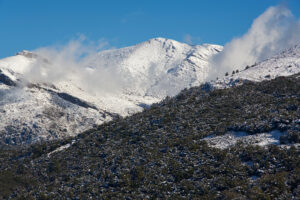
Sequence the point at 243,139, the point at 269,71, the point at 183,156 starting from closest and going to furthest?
the point at 183,156, the point at 243,139, the point at 269,71

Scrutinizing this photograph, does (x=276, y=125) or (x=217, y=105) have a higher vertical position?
(x=217, y=105)

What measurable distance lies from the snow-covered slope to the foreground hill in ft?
22.2

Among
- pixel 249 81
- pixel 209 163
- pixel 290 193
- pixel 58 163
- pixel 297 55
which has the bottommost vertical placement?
pixel 290 193

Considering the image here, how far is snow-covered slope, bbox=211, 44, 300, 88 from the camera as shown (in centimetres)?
9353

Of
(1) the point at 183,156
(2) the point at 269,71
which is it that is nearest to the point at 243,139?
(1) the point at 183,156

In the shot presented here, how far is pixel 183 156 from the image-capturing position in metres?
59.1

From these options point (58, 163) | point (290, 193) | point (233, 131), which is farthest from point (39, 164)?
point (290, 193)

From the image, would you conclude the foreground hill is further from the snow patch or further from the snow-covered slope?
the snow-covered slope

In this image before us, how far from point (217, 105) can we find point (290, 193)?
119 ft

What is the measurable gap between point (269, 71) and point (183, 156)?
46947mm

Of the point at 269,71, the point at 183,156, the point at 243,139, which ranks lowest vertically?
the point at 183,156

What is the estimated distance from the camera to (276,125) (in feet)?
198

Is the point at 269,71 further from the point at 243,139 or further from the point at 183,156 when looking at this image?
the point at 183,156

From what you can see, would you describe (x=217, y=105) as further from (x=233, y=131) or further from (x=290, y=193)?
(x=290, y=193)
